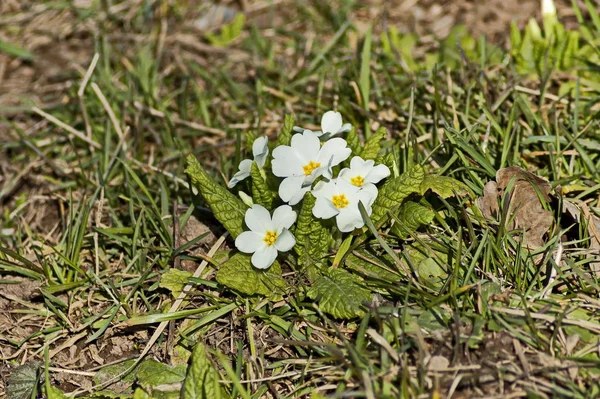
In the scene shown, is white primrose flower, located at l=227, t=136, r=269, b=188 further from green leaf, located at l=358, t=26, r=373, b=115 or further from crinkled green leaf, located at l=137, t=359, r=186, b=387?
green leaf, located at l=358, t=26, r=373, b=115

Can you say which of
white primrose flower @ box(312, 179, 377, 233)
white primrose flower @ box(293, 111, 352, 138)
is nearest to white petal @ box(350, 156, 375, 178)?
white primrose flower @ box(312, 179, 377, 233)

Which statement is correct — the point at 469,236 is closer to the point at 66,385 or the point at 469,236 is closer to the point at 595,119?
the point at 595,119

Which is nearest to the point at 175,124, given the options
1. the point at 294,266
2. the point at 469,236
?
the point at 294,266

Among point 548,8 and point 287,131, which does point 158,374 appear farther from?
point 548,8

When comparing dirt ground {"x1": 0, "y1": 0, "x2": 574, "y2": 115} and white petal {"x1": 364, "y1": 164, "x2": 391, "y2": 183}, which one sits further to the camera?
dirt ground {"x1": 0, "y1": 0, "x2": 574, "y2": 115}

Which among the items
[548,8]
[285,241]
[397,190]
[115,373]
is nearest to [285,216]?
[285,241]

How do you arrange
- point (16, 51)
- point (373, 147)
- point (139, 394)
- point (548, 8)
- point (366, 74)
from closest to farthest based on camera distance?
1. point (139, 394)
2. point (373, 147)
3. point (366, 74)
4. point (548, 8)
5. point (16, 51)
